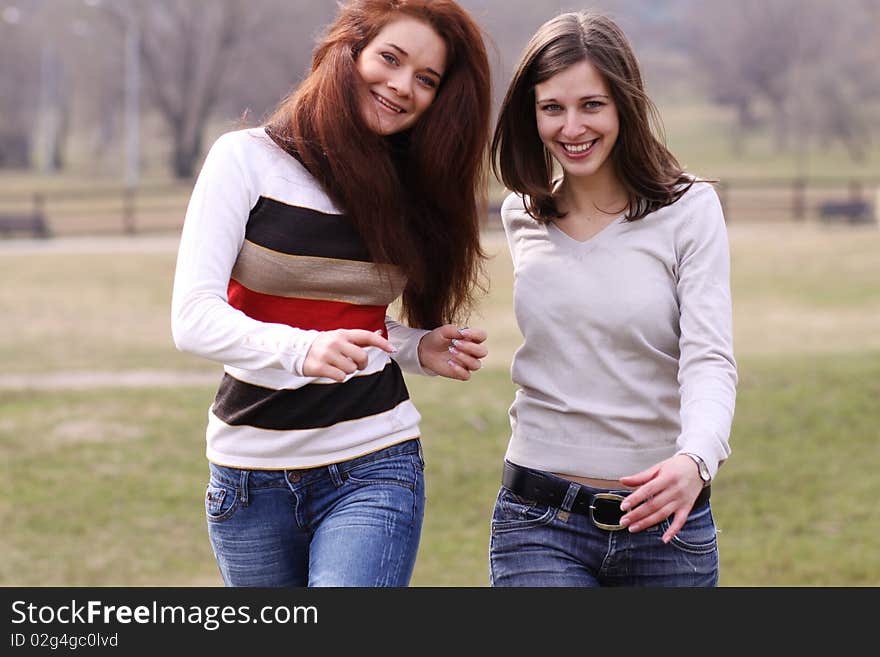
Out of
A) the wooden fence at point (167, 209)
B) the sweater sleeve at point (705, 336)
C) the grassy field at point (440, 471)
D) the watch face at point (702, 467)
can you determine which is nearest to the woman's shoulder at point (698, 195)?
the sweater sleeve at point (705, 336)

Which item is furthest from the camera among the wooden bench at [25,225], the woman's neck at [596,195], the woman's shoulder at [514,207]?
the wooden bench at [25,225]

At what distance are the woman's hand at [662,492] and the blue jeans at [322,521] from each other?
53 centimetres

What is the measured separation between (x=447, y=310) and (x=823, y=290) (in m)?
18.3

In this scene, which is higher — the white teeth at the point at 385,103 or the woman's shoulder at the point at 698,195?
the white teeth at the point at 385,103

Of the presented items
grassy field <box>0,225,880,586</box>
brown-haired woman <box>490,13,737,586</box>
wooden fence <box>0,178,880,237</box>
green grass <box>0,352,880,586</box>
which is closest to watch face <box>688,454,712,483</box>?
brown-haired woman <box>490,13,737,586</box>

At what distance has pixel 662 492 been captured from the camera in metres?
2.63

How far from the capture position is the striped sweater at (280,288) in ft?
9.26

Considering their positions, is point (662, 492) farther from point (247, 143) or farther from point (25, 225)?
point (25, 225)

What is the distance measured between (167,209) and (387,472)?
32.9 m

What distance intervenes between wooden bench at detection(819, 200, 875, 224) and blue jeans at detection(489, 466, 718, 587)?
2863 centimetres

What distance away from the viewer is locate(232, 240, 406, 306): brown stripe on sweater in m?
→ 2.88

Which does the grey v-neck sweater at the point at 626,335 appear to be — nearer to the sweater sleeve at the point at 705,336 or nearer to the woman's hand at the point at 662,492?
the sweater sleeve at the point at 705,336

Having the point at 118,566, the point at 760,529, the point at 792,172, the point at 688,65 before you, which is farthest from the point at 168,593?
the point at 688,65

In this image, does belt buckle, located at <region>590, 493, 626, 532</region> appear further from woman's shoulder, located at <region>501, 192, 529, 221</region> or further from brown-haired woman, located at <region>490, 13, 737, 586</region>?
woman's shoulder, located at <region>501, 192, 529, 221</region>
